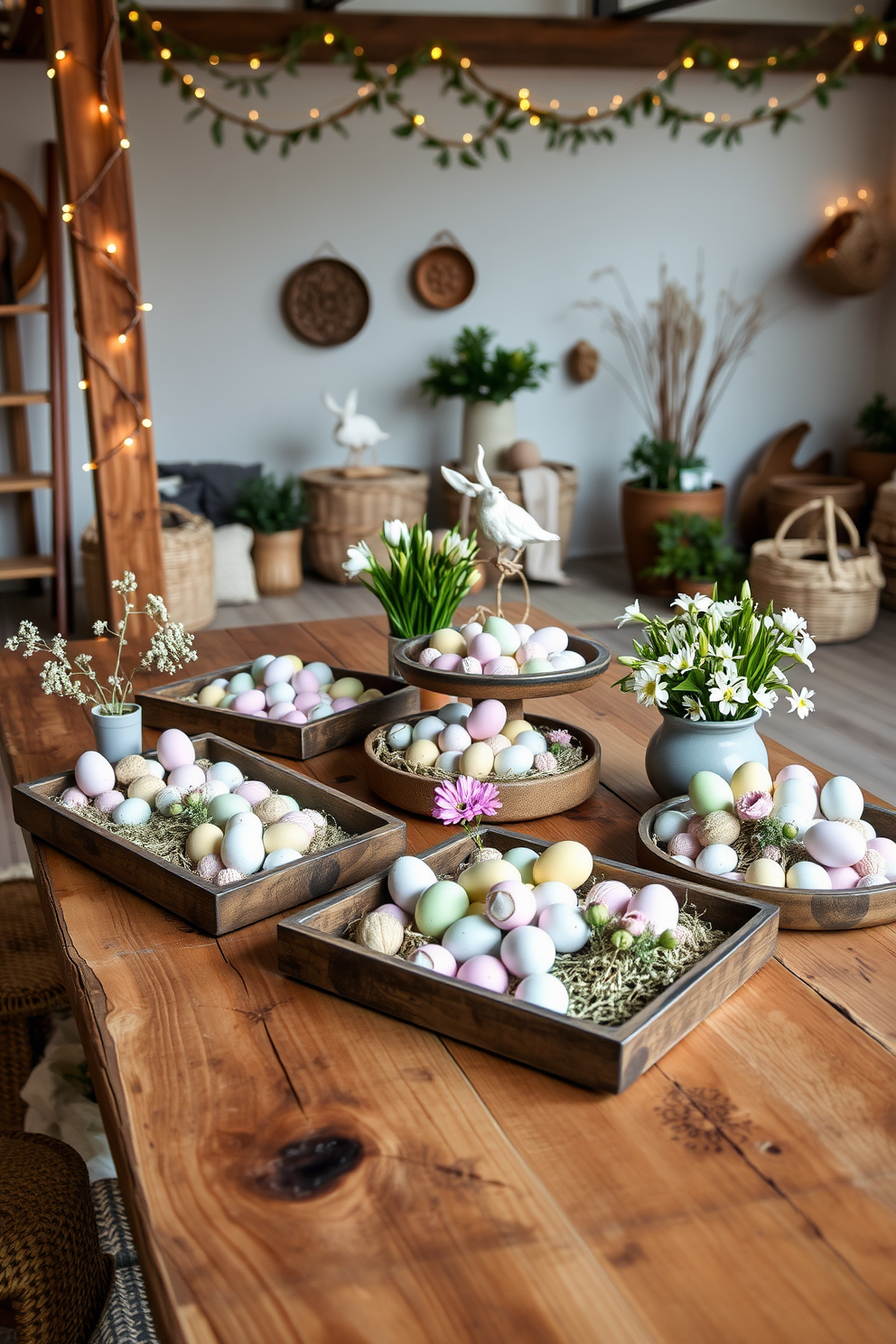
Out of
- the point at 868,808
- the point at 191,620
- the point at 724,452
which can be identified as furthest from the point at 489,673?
the point at 724,452


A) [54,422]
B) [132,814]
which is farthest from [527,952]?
[54,422]

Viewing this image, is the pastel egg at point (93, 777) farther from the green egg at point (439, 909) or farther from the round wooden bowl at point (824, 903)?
the round wooden bowl at point (824, 903)

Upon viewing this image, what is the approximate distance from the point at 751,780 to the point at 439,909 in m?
0.41

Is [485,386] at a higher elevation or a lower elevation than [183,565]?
higher

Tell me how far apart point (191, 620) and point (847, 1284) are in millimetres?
4300

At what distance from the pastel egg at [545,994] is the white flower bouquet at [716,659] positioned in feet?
1.53

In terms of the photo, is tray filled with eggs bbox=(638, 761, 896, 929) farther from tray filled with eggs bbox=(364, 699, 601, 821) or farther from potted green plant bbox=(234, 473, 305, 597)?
potted green plant bbox=(234, 473, 305, 597)

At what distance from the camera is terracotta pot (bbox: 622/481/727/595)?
17.4 ft

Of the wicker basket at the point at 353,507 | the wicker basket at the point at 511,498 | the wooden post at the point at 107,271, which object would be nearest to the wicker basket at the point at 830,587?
the wicker basket at the point at 511,498

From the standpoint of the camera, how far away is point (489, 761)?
146 cm

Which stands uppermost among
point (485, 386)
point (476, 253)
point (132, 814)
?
point (476, 253)

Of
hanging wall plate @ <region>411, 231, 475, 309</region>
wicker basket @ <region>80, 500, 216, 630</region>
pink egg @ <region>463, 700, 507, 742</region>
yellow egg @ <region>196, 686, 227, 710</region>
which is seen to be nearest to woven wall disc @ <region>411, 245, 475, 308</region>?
hanging wall plate @ <region>411, 231, 475, 309</region>

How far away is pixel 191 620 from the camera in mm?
4785

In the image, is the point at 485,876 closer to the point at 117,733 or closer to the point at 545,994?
the point at 545,994
